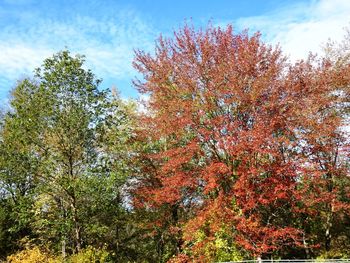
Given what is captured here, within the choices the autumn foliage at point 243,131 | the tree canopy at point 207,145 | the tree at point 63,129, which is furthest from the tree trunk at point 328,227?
the tree at point 63,129

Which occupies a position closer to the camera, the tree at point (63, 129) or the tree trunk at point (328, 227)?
the tree at point (63, 129)

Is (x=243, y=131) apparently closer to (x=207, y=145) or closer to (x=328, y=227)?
(x=207, y=145)

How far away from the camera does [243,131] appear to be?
13.6 m

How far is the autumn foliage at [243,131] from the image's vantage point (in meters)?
13.8

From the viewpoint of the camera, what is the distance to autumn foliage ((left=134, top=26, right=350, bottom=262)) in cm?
1380

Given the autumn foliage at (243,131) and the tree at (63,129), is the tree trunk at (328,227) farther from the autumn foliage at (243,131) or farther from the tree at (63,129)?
the tree at (63,129)

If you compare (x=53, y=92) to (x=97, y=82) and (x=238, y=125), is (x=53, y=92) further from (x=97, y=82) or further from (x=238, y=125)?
(x=238, y=125)

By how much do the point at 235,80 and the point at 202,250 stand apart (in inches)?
277

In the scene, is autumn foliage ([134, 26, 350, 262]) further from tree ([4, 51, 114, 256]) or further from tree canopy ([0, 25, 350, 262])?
tree ([4, 51, 114, 256])

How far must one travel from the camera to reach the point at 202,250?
47.4 feet

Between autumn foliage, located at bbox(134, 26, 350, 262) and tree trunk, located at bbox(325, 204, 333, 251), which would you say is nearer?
autumn foliage, located at bbox(134, 26, 350, 262)

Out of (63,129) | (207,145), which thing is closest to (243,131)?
(207,145)

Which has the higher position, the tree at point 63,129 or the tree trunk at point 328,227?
the tree at point 63,129

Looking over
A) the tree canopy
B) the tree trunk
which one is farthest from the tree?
the tree trunk
